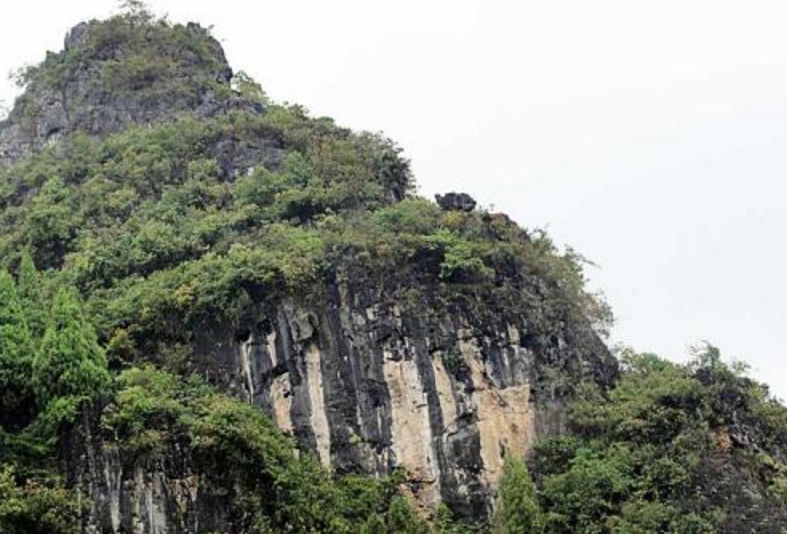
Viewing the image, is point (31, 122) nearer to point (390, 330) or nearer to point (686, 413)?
point (390, 330)

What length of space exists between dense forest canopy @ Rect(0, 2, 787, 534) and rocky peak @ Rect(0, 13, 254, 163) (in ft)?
8.74

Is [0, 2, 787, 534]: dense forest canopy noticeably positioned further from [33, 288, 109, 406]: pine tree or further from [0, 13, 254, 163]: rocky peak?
[0, 13, 254, 163]: rocky peak

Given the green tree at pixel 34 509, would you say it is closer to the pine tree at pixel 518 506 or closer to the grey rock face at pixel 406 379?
the grey rock face at pixel 406 379

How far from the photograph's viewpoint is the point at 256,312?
28.0 m

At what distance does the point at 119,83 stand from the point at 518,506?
24010 mm

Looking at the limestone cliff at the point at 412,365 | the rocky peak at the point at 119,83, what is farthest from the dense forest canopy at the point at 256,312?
the rocky peak at the point at 119,83

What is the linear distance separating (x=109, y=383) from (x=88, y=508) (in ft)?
8.83

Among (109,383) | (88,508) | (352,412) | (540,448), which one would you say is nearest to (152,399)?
(109,383)

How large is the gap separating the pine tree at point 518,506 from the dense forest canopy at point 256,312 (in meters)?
0.05

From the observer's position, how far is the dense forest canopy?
78.5 feet

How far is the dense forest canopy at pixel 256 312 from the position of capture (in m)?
23.9

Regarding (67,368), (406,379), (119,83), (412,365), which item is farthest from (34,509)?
(119,83)

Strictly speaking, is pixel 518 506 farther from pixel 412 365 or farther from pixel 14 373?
pixel 14 373

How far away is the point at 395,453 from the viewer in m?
27.0
